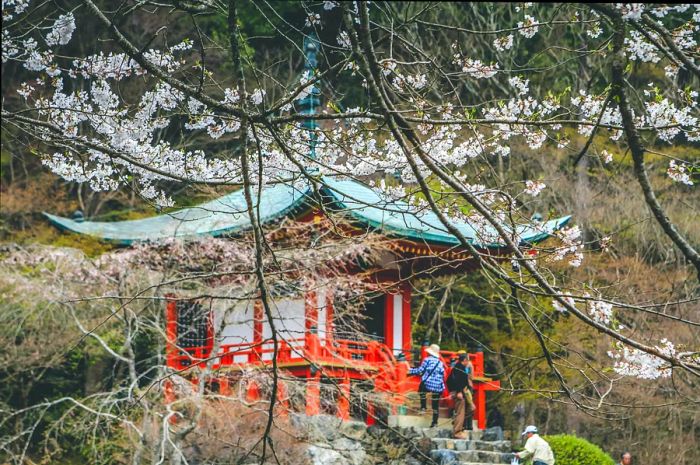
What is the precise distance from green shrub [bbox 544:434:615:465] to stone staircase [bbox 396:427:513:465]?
2.54 ft

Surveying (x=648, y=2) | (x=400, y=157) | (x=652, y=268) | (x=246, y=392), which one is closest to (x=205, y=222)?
(x=246, y=392)

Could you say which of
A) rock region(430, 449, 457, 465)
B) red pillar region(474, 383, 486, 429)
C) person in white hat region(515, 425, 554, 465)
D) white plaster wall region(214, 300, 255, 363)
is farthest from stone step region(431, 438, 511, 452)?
white plaster wall region(214, 300, 255, 363)

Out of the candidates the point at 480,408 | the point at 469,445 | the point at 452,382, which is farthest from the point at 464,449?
the point at 480,408

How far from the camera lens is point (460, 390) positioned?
11.9 m

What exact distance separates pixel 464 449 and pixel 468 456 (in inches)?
8.5

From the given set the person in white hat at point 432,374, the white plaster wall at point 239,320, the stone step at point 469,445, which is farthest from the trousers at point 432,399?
the white plaster wall at point 239,320

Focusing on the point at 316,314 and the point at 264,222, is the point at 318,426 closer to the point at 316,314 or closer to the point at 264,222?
the point at 316,314

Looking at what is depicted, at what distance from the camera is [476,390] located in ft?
44.4

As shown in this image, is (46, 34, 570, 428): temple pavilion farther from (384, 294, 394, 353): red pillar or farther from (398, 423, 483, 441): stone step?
(398, 423, 483, 441): stone step

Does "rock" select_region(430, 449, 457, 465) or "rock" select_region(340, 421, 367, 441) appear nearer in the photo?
"rock" select_region(430, 449, 457, 465)

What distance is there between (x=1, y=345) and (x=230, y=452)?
17.7 feet

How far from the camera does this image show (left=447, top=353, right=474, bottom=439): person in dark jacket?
11812mm

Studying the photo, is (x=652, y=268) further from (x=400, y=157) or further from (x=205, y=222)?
(x=400, y=157)

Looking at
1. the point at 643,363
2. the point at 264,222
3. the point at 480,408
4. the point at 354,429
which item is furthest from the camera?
the point at 480,408
